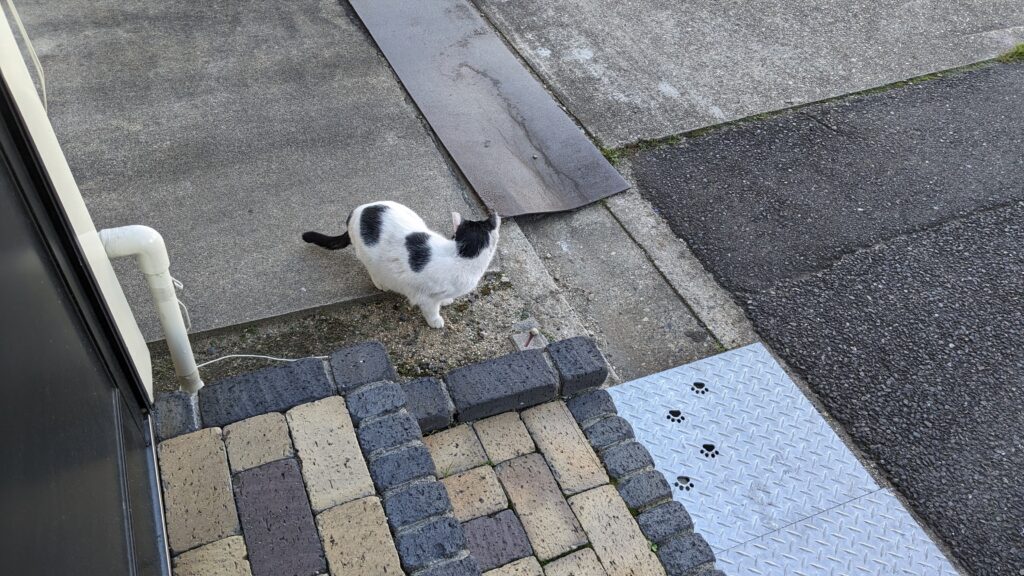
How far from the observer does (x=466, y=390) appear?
3137 millimetres

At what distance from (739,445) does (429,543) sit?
5.61 ft

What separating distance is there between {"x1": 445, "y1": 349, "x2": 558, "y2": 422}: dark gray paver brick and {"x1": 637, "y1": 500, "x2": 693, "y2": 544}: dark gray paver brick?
0.63 m

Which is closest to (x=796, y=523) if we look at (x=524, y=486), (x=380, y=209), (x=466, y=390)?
(x=524, y=486)

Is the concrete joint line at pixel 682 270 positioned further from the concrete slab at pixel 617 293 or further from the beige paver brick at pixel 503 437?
the beige paver brick at pixel 503 437

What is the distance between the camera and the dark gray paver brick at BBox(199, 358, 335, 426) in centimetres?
273

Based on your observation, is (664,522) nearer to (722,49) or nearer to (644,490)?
(644,490)

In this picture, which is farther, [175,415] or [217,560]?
[175,415]

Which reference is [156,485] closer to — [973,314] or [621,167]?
[621,167]

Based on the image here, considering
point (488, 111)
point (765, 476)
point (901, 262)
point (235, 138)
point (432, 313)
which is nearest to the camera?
point (765, 476)

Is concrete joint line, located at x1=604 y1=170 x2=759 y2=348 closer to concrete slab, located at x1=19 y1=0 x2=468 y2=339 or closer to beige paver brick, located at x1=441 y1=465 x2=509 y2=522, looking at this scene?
concrete slab, located at x1=19 y1=0 x2=468 y2=339

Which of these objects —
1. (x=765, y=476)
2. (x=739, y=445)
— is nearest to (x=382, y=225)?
(x=739, y=445)

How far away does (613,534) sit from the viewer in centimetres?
287

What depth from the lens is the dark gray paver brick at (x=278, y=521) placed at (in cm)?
237

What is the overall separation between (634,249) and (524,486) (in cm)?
195
